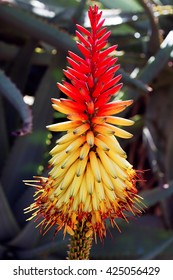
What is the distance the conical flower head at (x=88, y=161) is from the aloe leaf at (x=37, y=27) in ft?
3.01

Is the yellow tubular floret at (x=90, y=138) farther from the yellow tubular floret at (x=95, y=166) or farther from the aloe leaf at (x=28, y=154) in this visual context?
the aloe leaf at (x=28, y=154)

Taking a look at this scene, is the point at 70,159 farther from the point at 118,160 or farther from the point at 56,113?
the point at 56,113

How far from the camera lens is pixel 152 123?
2.55 meters

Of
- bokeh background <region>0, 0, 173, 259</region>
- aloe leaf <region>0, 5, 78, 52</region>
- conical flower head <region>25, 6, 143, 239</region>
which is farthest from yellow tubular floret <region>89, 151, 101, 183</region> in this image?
aloe leaf <region>0, 5, 78, 52</region>

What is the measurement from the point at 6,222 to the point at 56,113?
0.42 metres

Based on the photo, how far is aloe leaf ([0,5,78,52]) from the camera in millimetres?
2154

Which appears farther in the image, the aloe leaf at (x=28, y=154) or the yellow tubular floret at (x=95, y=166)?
the aloe leaf at (x=28, y=154)

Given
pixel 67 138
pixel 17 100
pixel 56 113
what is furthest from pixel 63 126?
pixel 56 113

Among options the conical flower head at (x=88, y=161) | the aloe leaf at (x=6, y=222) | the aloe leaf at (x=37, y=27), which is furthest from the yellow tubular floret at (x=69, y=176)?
the aloe leaf at (x=37, y=27)

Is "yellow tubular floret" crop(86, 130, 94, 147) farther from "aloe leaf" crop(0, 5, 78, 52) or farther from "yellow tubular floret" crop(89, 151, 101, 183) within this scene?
"aloe leaf" crop(0, 5, 78, 52)

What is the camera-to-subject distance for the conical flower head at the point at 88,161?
4.03 ft

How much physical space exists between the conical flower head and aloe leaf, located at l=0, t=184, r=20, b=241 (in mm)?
744

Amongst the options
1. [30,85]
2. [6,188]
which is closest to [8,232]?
[6,188]
